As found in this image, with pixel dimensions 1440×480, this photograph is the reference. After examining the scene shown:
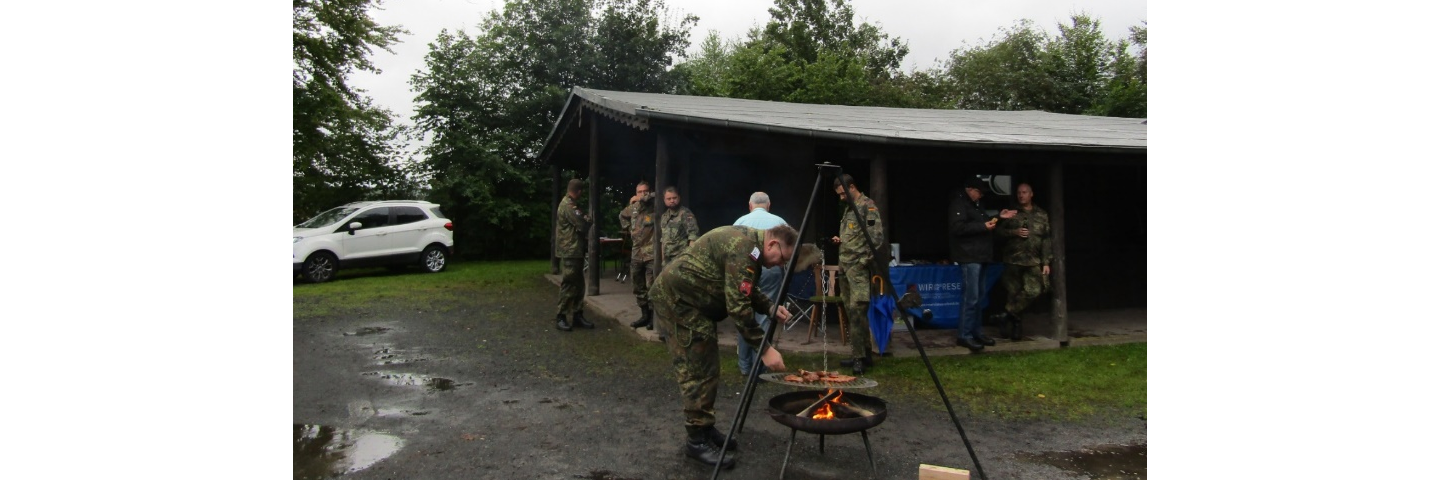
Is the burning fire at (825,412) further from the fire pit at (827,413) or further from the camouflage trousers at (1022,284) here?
the camouflage trousers at (1022,284)

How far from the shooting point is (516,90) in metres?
24.4

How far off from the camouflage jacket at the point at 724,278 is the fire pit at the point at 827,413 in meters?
0.44

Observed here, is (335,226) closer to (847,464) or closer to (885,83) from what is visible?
(847,464)

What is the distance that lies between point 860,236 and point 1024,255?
2.34 metres

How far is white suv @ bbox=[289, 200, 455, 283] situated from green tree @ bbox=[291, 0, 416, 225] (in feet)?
9.25

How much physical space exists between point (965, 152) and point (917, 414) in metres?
3.26

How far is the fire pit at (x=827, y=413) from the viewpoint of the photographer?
12.9ft

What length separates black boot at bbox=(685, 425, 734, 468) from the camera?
4594mm

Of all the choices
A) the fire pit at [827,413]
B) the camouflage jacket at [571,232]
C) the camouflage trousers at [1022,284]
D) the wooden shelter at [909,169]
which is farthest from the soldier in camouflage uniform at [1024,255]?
the camouflage jacket at [571,232]

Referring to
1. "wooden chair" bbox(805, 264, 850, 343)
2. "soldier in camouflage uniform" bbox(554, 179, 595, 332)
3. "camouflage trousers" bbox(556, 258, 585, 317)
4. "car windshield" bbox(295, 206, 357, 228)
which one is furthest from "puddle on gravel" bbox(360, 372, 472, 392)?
"car windshield" bbox(295, 206, 357, 228)

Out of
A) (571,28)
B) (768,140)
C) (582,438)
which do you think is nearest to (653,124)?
(768,140)

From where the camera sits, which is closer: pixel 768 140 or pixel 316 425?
pixel 316 425
